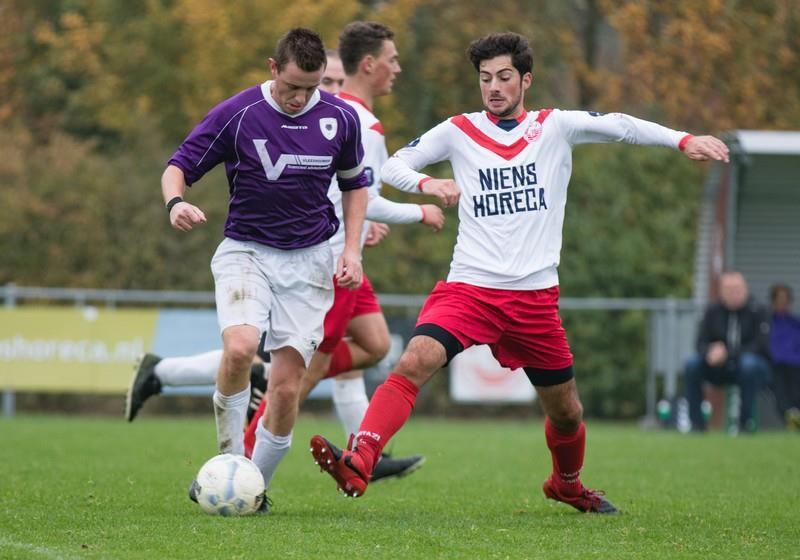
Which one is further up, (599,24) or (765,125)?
(599,24)

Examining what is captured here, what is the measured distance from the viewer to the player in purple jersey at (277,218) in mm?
6703

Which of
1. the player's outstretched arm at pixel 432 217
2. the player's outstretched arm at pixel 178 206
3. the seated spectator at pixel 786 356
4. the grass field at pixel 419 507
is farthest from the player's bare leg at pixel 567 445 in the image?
the seated spectator at pixel 786 356

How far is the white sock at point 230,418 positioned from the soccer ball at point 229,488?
199 mm

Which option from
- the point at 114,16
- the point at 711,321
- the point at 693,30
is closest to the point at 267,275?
the point at 711,321

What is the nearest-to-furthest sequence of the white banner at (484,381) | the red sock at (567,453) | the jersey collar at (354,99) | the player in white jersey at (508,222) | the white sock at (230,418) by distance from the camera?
1. the player in white jersey at (508,222)
2. the white sock at (230,418)
3. the red sock at (567,453)
4. the jersey collar at (354,99)
5. the white banner at (484,381)

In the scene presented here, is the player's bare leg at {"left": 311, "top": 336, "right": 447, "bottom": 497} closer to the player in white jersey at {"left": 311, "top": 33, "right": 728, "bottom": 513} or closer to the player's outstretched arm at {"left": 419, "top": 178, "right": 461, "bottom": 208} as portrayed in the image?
the player in white jersey at {"left": 311, "top": 33, "right": 728, "bottom": 513}

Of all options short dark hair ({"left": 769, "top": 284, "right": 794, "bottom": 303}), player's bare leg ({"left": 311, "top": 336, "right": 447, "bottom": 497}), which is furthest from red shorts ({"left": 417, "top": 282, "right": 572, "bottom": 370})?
short dark hair ({"left": 769, "top": 284, "right": 794, "bottom": 303})

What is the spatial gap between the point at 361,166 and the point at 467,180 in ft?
1.88

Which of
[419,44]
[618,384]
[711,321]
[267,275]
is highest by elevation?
[419,44]

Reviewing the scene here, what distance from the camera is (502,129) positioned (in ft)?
23.1

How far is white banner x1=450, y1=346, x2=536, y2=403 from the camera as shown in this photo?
17.4 meters

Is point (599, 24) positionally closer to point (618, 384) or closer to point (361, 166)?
point (618, 384)

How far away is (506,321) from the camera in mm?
6793

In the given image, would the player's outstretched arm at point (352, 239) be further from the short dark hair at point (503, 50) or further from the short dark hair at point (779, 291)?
the short dark hair at point (779, 291)
